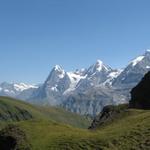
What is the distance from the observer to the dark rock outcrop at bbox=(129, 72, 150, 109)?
145875mm

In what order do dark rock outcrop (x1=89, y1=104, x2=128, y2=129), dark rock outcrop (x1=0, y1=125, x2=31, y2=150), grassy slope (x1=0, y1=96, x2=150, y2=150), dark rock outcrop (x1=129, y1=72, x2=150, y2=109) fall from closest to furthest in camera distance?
grassy slope (x1=0, y1=96, x2=150, y2=150) < dark rock outcrop (x1=0, y1=125, x2=31, y2=150) < dark rock outcrop (x1=89, y1=104, x2=128, y2=129) < dark rock outcrop (x1=129, y1=72, x2=150, y2=109)

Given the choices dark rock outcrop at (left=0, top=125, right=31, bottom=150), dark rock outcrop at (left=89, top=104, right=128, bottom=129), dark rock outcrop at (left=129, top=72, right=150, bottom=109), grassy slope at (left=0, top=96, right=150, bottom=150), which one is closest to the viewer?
grassy slope at (left=0, top=96, right=150, bottom=150)

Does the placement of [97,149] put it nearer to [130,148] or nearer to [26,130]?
[130,148]

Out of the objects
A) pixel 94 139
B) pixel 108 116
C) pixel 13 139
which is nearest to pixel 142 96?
pixel 108 116

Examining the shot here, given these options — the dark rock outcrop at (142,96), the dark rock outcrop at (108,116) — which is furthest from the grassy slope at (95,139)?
the dark rock outcrop at (142,96)

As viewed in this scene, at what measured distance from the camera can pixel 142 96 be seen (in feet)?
498

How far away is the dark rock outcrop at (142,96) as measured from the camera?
146 meters

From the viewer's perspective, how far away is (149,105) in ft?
460

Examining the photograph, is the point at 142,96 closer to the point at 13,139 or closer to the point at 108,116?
the point at 108,116

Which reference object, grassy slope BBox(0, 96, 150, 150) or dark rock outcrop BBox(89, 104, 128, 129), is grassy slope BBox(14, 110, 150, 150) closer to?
grassy slope BBox(0, 96, 150, 150)

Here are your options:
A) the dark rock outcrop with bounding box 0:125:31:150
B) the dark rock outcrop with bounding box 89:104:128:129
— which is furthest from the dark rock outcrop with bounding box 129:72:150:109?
the dark rock outcrop with bounding box 0:125:31:150

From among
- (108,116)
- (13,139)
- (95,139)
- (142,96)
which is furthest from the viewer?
(142,96)

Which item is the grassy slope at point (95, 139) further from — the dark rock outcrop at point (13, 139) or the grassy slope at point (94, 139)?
the dark rock outcrop at point (13, 139)

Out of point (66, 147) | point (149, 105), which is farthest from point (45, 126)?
point (149, 105)
